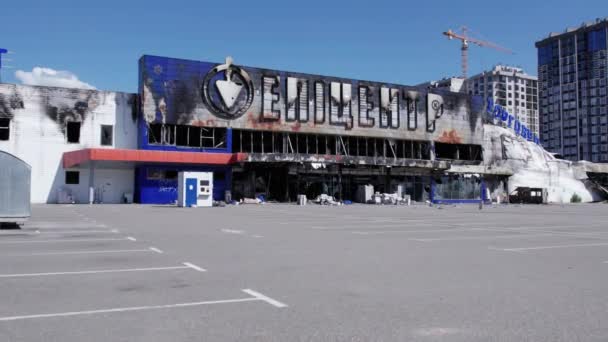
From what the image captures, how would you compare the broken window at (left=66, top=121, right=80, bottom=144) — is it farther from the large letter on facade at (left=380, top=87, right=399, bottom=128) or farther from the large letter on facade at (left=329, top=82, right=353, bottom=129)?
the large letter on facade at (left=380, top=87, right=399, bottom=128)

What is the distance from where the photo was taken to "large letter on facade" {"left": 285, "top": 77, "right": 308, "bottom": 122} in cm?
5684

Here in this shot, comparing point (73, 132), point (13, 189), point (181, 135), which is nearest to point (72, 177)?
point (73, 132)

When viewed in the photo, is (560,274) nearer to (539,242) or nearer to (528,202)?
(539,242)

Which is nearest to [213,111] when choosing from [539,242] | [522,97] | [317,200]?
[317,200]

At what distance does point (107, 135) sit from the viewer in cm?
5097

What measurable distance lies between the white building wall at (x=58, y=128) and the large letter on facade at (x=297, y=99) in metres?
14.9

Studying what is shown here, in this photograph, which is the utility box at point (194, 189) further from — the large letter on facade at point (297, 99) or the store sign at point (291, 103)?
the large letter on facade at point (297, 99)

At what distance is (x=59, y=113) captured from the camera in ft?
161

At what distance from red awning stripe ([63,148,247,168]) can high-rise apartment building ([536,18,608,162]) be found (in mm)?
133901

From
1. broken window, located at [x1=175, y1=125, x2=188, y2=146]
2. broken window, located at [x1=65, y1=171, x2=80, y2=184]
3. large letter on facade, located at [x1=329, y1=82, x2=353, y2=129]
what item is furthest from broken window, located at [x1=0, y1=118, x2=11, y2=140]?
large letter on facade, located at [x1=329, y1=82, x2=353, y2=129]

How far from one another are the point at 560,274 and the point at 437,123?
5939cm

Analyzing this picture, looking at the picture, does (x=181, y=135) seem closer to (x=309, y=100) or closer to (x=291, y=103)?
(x=291, y=103)

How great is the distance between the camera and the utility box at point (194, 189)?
127 feet

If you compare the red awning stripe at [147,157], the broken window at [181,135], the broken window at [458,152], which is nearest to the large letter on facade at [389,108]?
the broken window at [458,152]
